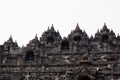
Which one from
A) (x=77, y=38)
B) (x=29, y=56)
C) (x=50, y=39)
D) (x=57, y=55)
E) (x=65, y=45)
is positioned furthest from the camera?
(x=50, y=39)

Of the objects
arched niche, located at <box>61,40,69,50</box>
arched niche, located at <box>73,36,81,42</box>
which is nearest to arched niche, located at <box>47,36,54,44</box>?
arched niche, located at <box>73,36,81,42</box>

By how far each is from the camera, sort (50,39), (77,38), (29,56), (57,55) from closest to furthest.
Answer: (29,56) < (57,55) < (77,38) < (50,39)

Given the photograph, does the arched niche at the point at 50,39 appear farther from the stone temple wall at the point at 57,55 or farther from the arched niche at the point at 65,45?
the arched niche at the point at 65,45

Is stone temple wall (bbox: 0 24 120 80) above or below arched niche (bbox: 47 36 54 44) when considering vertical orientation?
below

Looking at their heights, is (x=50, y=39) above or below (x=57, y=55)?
above

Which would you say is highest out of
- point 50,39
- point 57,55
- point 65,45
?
point 50,39

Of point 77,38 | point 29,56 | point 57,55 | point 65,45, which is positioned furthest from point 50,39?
point 29,56

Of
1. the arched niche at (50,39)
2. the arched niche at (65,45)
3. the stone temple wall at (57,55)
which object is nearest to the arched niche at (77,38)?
the stone temple wall at (57,55)

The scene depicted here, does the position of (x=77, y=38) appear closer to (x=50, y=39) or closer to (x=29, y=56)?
(x=50, y=39)

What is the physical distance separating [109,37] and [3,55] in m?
18.8

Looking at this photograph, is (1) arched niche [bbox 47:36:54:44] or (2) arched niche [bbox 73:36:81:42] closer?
(2) arched niche [bbox 73:36:81:42]

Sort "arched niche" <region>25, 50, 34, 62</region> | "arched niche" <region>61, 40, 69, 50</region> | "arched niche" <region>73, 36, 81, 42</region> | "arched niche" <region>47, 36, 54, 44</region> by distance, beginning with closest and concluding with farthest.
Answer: "arched niche" <region>25, 50, 34, 62</region>, "arched niche" <region>61, 40, 69, 50</region>, "arched niche" <region>73, 36, 81, 42</region>, "arched niche" <region>47, 36, 54, 44</region>

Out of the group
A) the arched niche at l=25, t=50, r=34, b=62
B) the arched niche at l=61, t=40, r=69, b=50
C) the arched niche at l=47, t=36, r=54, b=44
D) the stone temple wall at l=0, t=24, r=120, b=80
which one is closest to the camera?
the stone temple wall at l=0, t=24, r=120, b=80

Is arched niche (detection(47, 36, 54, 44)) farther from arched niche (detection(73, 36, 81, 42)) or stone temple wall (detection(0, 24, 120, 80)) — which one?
arched niche (detection(73, 36, 81, 42))
